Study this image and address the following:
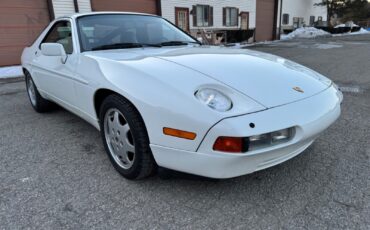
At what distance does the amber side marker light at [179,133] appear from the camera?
5.95ft

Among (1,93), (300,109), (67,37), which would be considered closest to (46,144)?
(67,37)

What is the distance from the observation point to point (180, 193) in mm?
2203

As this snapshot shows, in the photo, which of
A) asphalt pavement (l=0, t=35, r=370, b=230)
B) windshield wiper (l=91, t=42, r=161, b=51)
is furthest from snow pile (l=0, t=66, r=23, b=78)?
windshield wiper (l=91, t=42, r=161, b=51)

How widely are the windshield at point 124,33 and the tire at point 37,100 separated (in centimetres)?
153

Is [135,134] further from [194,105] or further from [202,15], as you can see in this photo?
[202,15]

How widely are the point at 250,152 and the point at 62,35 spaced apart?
2.75m

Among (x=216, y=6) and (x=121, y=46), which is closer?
(x=121, y=46)

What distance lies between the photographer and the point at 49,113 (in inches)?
172

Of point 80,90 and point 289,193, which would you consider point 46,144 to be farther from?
point 289,193

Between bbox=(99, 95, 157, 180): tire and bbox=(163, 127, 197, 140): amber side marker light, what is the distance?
0.23 meters

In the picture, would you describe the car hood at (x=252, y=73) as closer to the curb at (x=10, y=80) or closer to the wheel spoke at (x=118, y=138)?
the wheel spoke at (x=118, y=138)

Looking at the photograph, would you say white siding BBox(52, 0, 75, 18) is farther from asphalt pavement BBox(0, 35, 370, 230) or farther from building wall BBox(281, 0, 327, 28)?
building wall BBox(281, 0, 327, 28)

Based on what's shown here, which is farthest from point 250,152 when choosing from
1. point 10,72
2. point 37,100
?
point 10,72

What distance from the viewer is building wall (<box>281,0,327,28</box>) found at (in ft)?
97.0
